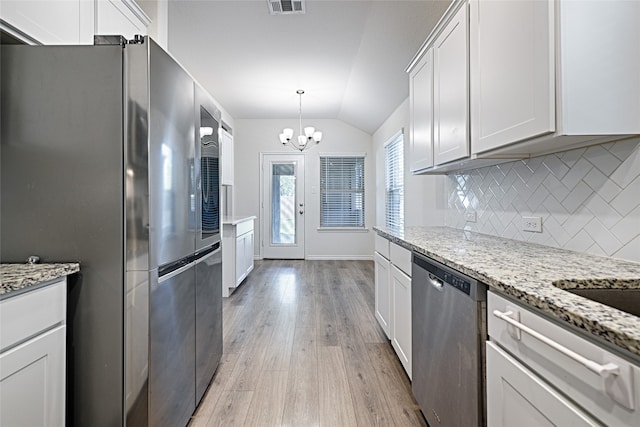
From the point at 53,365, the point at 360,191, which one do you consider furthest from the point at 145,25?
the point at 360,191

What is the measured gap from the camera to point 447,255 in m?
1.41

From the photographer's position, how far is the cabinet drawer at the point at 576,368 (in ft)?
1.93

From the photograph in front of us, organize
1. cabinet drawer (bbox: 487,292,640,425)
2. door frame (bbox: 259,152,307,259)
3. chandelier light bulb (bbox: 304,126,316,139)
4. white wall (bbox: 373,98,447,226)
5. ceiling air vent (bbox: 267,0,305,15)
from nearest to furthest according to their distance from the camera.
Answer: cabinet drawer (bbox: 487,292,640,425)
ceiling air vent (bbox: 267,0,305,15)
white wall (bbox: 373,98,447,226)
chandelier light bulb (bbox: 304,126,316,139)
door frame (bbox: 259,152,307,259)

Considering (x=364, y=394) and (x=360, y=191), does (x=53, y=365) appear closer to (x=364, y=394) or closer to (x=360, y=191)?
(x=364, y=394)

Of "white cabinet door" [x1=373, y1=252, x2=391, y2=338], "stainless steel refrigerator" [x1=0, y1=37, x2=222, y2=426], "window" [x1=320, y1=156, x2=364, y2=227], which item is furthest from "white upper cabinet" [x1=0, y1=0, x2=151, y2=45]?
"window" [x1=320, y1=156, x2=364, y2=227]

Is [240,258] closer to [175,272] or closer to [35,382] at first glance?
[175,272]

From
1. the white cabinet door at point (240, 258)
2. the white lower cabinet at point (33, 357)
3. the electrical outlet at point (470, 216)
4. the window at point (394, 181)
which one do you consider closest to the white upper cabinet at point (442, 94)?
the electrical outlet at point (470, 216)

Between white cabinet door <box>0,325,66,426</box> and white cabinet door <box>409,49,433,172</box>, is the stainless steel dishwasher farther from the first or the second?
white cabinet door <box>0,325,66,426</box>

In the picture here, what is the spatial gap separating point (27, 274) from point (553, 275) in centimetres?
163

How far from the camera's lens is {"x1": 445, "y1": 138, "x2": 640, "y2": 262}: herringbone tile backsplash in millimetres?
1236

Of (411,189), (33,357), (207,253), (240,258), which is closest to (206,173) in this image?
(207,253)

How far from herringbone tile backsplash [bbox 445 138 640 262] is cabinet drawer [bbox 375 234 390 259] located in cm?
69

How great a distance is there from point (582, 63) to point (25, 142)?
1977mm

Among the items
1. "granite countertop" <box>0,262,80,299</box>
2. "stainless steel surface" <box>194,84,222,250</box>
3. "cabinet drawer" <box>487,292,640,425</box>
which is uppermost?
"stainless steel surface" <box>194,84,222,250</box>
